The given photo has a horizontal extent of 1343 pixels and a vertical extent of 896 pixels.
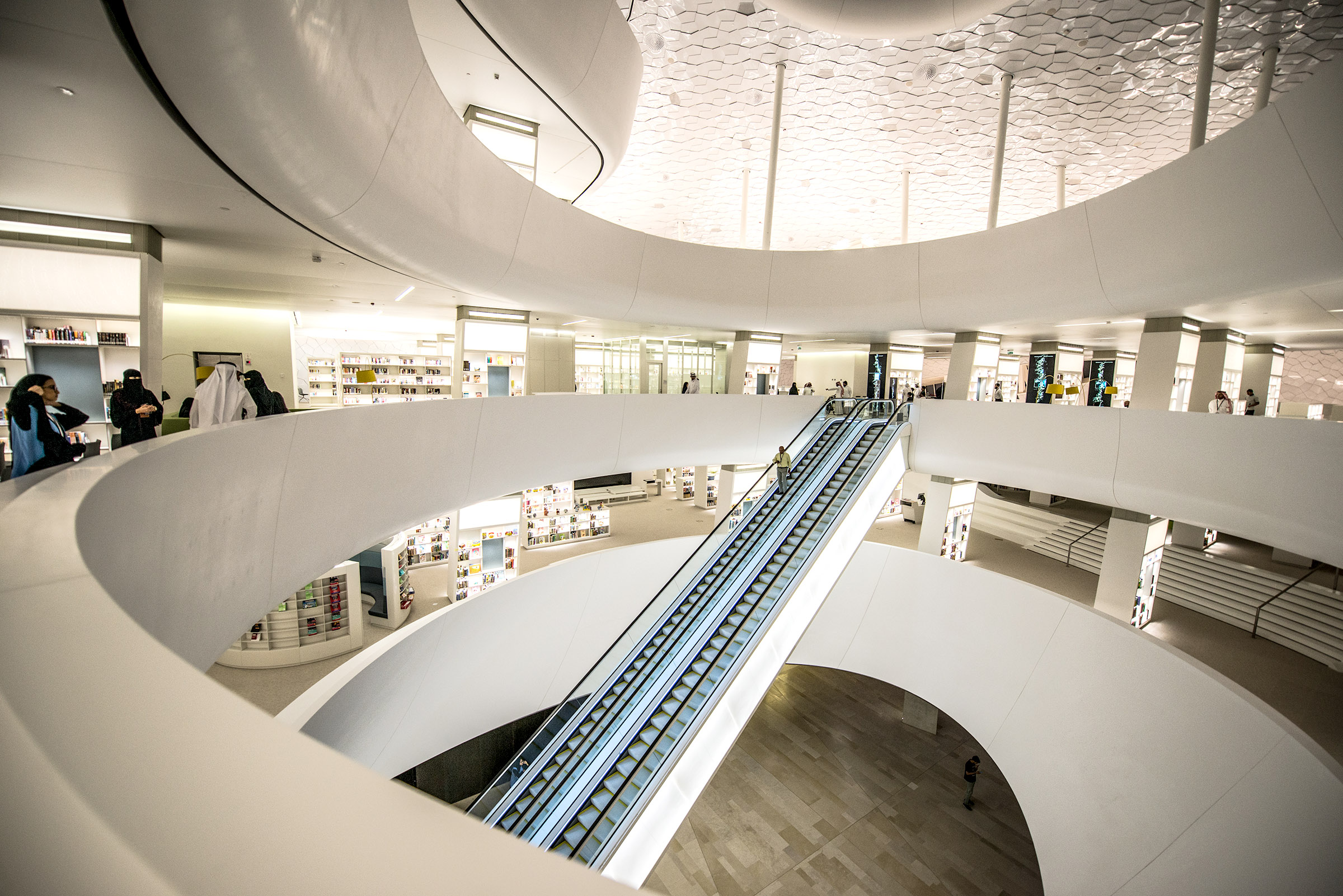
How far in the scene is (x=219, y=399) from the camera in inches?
244

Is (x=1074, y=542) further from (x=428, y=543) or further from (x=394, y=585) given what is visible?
(x=428, y=543)

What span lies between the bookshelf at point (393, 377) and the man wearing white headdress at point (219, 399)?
43.0 ft

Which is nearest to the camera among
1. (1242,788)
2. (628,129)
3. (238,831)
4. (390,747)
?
(238,831)

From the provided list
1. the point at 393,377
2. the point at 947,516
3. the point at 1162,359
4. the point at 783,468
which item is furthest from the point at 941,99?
the point at 393,377

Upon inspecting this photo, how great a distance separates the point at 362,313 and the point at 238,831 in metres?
19.5

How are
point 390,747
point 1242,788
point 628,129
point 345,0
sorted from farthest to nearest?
point 628,129, point 390,747, point 1242,788, point 345,0

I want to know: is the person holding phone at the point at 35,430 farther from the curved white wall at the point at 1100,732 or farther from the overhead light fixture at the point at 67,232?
the curved white wall at the point at 1100,732

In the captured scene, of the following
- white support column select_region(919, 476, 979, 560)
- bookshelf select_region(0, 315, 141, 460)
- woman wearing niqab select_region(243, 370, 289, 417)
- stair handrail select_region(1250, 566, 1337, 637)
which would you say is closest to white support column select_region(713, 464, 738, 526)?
white support column select_region(919, 476, 979, 560)

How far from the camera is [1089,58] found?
11562 mm

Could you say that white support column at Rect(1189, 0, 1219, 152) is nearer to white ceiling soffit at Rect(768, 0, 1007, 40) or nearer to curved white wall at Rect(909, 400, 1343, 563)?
white ceiling soffit at Rect(768, 0, 1007, 40)

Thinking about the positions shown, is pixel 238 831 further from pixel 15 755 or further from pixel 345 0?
pixel 345 0

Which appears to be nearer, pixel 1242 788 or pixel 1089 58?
pixel 1242 788

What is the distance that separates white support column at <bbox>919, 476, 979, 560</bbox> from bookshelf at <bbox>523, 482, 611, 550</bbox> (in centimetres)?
1031

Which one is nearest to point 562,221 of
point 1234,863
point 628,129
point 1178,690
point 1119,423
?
point 628,129
